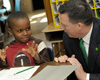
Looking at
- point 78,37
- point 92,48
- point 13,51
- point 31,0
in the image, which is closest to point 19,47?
point 13,51

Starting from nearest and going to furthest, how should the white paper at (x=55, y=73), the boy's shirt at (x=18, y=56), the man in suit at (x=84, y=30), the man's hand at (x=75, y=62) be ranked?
the white paper at (x=55, y=73)
the man's hand at (x=75, y=62)
the man in suit at (x=84, y=30)
the boy's shirt at (x=18, y=56)

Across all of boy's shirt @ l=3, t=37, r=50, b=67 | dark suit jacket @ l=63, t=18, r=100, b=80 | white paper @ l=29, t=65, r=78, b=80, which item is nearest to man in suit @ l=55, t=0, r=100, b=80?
dark suit jacket @ l=63, t=18, r=100, b=80

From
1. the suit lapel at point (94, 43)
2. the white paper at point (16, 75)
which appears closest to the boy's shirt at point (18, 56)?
the white paper at point (16, 75)

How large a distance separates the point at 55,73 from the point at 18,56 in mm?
590

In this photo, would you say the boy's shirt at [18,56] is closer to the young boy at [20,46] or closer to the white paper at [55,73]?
the young boy at [20,46]

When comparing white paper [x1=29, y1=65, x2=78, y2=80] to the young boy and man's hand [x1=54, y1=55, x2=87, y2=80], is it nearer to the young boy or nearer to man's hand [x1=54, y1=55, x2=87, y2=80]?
man's hand [x1=54, y1=55, x2=87, y2=80]

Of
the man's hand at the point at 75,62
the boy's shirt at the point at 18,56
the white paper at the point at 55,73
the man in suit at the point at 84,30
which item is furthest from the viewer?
the boy's shirt at the point at 18,56

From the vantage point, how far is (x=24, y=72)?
1236 mm

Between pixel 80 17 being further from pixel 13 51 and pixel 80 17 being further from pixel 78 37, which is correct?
pixel 13 51

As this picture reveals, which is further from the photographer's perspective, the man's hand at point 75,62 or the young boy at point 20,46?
the young boy at point 20,46

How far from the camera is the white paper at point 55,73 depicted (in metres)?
1.07

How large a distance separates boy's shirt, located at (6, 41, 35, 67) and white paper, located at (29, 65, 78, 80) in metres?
0.42

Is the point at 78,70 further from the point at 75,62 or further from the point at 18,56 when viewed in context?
the point at 18,56

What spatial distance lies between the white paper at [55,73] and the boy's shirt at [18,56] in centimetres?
42
